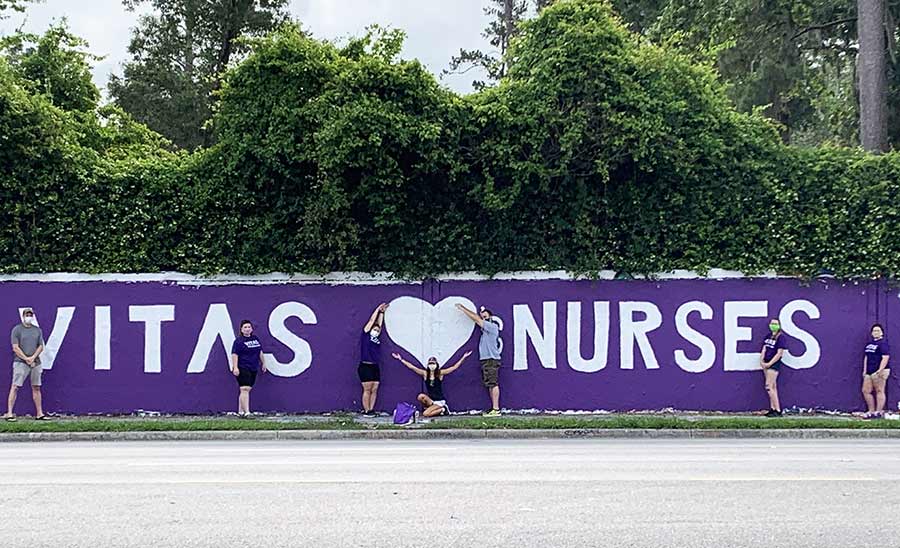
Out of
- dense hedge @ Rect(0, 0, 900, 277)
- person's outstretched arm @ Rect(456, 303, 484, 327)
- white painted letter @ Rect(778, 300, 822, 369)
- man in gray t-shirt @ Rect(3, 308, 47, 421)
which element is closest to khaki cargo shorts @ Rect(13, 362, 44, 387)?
man in gray t-shirt @ Rect(3, 308, 47, 421)

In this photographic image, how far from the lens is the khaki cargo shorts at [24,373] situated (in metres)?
16.5

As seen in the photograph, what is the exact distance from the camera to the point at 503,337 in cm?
1772

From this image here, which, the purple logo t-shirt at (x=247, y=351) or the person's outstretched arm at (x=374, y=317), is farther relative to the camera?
the person's outstretched arm at (x=374, y=317)

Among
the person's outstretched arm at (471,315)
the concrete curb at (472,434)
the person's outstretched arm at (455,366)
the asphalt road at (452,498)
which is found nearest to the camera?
the asphalt road at (452,498)

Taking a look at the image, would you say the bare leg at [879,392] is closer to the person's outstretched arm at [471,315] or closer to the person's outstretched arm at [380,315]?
the person's outstretched arm at [471,315]

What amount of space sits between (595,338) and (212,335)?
6.67m

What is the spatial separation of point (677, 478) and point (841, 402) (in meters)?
8.86

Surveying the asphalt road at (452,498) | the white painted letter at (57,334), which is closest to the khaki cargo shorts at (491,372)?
the asphalt road at (452,498)

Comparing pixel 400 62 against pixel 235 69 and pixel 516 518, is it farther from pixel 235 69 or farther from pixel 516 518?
pixel 516 518

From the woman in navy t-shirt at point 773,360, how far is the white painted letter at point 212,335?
914 centimetres

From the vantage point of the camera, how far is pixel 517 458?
1209 cm

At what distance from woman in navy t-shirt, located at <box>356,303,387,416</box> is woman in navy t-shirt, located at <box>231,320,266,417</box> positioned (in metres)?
1.74

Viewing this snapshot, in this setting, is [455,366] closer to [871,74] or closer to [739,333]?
[739,333]

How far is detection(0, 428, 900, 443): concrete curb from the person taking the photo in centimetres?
1521
